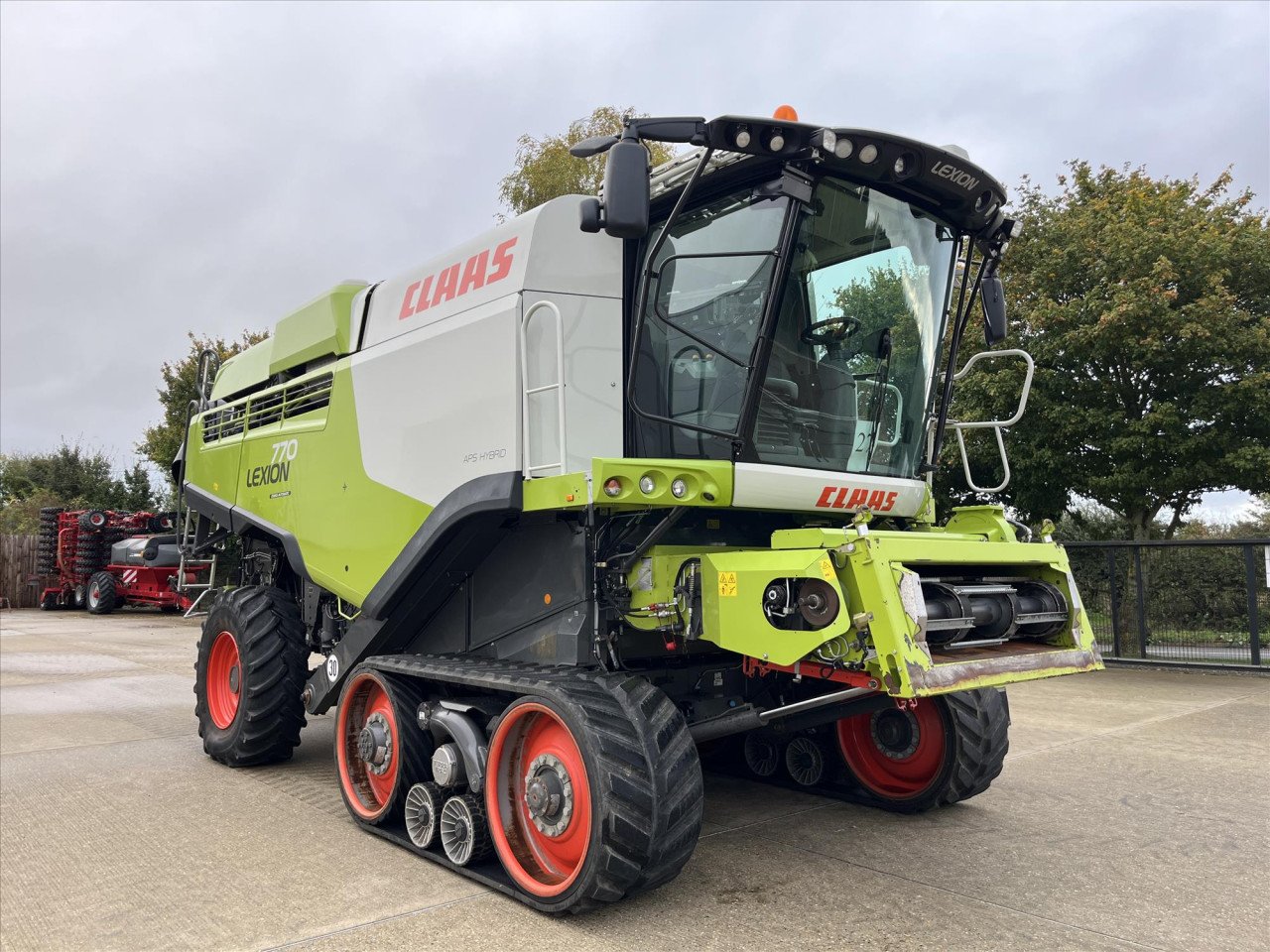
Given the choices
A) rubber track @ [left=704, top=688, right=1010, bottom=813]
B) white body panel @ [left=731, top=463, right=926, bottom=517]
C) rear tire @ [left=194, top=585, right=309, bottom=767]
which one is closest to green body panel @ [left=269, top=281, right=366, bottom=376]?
rear tire @ [left=194, top=585, right=309, bottom=767]

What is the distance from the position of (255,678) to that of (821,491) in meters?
3.85

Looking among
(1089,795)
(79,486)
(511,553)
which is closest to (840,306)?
(511,553)

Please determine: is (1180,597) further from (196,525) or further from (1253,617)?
(196,525)

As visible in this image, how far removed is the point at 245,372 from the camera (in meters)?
7.36

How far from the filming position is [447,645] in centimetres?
498

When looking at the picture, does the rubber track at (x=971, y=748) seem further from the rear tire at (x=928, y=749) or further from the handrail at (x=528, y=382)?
the handrail at (x=528, y=382)

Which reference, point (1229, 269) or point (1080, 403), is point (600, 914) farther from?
Result: point (1229, 269)

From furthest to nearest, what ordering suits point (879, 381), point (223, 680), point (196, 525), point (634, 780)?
point (196, 525) → point (223, 680) → point (879, 381) → point (634, 780)

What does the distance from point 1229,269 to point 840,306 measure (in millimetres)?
9074

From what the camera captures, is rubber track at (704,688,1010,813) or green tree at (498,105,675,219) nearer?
rubber track at (704,688,1010,813)

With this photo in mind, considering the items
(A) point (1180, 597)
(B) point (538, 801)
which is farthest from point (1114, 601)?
(B) point (538, 801)

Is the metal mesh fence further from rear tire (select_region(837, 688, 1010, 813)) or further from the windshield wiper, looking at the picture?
the windshield wiper

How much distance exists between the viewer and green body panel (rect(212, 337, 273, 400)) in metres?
6.93

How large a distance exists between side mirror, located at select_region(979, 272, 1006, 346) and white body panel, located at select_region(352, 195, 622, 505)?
6.12 feet
